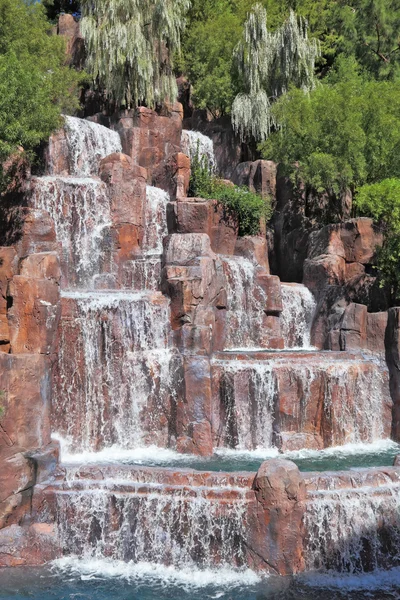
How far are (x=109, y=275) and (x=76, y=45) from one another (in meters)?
16.1

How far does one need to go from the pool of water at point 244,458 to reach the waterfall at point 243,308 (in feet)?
16.3

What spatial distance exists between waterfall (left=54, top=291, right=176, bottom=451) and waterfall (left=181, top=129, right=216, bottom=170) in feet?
44.9

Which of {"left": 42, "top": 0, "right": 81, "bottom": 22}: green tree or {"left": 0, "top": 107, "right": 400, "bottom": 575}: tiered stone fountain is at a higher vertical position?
{"left": 42, "top": 0, "right": 81, "bottom": 22}: green tree

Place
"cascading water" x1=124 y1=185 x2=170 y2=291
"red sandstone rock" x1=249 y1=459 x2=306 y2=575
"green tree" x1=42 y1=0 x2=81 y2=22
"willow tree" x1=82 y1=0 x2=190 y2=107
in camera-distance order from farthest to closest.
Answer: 1. "green tree" x1=42 y1=0 x2=81 y2=22
2. "willow tree" x1=82 y1=0 x2=190 y2=107
3. "cascading water" x1=124 y1=185 x2=170 y2=291
4. "red sandstone rock" x1=249 y1=459 x2=306 y2=575

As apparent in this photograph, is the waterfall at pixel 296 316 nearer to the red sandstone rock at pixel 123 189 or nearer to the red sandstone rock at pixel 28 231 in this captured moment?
the red sandstone rock at pixel 123 189

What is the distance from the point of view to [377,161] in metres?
22.5

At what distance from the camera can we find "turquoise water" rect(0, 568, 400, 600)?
9.71 metres

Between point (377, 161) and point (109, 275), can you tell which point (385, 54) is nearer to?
point (377, 161)

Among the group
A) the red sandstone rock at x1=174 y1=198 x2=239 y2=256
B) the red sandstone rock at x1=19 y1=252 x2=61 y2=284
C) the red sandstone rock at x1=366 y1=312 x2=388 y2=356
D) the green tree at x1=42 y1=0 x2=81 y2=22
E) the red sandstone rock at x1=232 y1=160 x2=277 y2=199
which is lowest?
the red sandstone rock at x1=366 y1=312 x2=388 y2=356

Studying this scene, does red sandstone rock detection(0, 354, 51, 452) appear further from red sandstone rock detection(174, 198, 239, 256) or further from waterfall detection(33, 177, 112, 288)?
Result: red sandstone rock detection(174, 198, 239, 256)

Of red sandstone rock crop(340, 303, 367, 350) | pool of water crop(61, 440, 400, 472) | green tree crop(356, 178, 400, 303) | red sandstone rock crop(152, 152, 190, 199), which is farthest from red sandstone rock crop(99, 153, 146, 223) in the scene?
pool of water crop(61, 440, 400, 472)

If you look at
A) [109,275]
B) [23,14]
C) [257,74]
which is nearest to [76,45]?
[23,14]

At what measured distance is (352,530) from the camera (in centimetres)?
1094

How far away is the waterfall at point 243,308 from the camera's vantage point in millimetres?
19766
